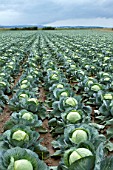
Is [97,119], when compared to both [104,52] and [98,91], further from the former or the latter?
[104,52]

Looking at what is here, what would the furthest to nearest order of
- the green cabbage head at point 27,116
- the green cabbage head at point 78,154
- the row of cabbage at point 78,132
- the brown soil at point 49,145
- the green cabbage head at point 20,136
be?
the green cabbage head at point 27,116, the brown soil at point 49,145, the green cabbage head at point 20,136, the green cabbage head at point 78,154, the row of cabbage at point 78,132

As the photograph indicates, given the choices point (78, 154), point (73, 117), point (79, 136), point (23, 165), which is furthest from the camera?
point (73, 117)

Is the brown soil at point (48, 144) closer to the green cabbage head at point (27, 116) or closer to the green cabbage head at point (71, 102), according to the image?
the green cabbage head at point (27, 116)

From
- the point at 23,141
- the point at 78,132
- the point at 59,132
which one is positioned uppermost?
the point at 78,132

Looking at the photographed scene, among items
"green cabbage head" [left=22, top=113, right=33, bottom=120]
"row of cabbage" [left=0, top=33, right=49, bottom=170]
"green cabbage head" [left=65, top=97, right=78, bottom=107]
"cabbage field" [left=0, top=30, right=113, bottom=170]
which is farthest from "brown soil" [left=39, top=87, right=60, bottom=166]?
"green cabbage head" [left=65, top=97, right=78, bottom=107]

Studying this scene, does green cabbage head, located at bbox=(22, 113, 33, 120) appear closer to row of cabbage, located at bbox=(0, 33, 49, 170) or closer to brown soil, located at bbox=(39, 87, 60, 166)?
row of cabbage, located at bbox=(0, 33, 49, 170)

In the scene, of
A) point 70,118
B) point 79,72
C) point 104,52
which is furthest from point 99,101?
point 104,52

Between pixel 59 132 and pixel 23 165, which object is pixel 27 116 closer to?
pixel 59 132

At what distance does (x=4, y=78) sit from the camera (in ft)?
23.1

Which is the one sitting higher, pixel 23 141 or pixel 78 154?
pixel 78 154

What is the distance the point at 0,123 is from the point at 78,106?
1.41 m

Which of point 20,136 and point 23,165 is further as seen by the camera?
point 20,136

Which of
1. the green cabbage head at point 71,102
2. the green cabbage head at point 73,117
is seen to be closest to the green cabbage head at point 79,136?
the green cabbage head at point 73,117

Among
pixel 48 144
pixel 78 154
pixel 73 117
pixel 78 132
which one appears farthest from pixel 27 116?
pixel 78 154
